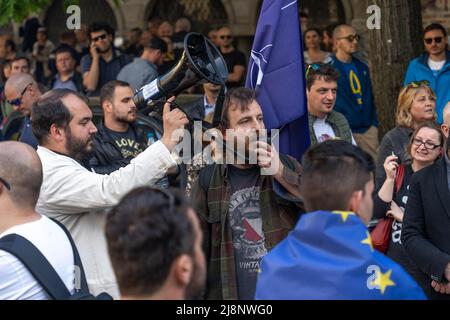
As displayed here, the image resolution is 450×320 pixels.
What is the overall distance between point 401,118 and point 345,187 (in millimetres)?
3794

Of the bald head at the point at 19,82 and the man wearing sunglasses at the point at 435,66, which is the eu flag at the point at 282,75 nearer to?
the man wearing sunglasses at the point at 435,66

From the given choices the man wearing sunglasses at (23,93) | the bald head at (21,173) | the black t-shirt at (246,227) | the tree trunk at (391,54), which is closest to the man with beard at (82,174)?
the black t-shirt at (246,227)

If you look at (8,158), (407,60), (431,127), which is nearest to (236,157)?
(8,158)

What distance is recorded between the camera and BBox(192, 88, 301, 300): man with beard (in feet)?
15.4

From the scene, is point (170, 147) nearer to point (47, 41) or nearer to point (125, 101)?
point (125, 101)

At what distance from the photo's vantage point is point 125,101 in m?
6.88

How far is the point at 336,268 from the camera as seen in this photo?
10.6 ft

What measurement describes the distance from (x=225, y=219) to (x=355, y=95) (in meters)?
4.70

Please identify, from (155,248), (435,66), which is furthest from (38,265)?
(435,66)

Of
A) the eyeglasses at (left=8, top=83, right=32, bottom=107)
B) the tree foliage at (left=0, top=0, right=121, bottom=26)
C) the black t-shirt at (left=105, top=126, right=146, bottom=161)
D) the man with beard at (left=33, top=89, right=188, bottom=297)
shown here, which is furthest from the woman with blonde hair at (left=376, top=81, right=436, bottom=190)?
→ the eyeglasses at (left=8, top=83, right=32, bottom=107)

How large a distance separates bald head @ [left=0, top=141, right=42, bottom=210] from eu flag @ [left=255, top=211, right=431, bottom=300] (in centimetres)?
128

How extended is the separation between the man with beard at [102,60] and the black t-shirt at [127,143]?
3.99 metres

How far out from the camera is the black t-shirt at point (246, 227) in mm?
4727

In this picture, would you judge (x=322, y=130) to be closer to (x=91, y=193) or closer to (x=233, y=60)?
(x=91, y=193)
